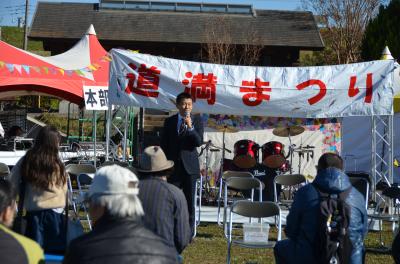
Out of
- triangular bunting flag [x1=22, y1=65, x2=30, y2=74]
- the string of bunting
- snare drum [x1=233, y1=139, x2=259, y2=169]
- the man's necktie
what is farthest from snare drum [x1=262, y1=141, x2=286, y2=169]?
triangular bunting flag [x1=22, y1=65, x2=30, y2=74]

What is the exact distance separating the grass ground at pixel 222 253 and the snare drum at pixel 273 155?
7.57ft

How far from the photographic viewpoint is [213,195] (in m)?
12.7

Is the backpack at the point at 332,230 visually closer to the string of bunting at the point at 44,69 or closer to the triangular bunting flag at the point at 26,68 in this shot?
the string of bunting at the point at 44,69

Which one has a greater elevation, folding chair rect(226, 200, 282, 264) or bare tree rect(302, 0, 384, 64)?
bare tree rect(302, 0, 384, 64)

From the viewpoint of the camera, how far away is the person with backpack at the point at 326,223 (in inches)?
198

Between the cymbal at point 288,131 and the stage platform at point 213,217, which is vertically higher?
the cymbal at point 288,131

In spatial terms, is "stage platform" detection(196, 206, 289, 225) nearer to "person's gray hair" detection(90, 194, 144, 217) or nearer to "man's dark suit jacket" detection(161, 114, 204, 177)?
"man's dark suit jacket" detection(161, 114, 204, 177)

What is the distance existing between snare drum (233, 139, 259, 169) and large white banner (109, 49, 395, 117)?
56.6 inches

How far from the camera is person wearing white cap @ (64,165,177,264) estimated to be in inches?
116

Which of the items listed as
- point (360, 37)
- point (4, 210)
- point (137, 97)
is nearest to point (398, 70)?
point (137, 97)

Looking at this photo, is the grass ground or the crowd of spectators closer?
the crowd of spectators

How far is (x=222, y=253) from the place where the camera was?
848 cm

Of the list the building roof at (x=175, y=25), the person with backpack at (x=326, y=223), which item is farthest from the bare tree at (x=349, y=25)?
the person with backpack at (x=326, y=223)

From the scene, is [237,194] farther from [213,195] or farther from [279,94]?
[279,94]
